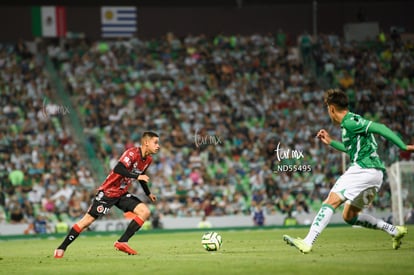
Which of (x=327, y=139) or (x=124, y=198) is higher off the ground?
(x=327, y=139)

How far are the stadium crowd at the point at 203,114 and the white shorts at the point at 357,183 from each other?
57.7 ft

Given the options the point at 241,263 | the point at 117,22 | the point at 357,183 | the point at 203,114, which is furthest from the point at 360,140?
the point at 117,22

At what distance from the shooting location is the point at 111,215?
31516 millimetres

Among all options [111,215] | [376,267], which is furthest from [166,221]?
[376,267]

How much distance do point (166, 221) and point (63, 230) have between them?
4.04 meters

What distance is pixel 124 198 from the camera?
15812 mm

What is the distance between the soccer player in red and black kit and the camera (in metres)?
15.3

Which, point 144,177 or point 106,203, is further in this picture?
point 106,203

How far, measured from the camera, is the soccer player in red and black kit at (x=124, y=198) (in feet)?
50.3

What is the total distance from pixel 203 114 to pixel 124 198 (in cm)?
2108

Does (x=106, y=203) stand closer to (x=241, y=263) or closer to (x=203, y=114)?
(x=241, y=263)

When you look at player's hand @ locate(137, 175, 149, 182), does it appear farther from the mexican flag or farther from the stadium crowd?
the mexican flag

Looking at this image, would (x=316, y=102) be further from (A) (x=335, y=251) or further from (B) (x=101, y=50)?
(A) (x=335, y=251)

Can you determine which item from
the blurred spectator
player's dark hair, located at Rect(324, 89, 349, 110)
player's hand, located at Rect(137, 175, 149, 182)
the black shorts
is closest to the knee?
player's dark hair, located at Rect(324, 89, 349, 110)
